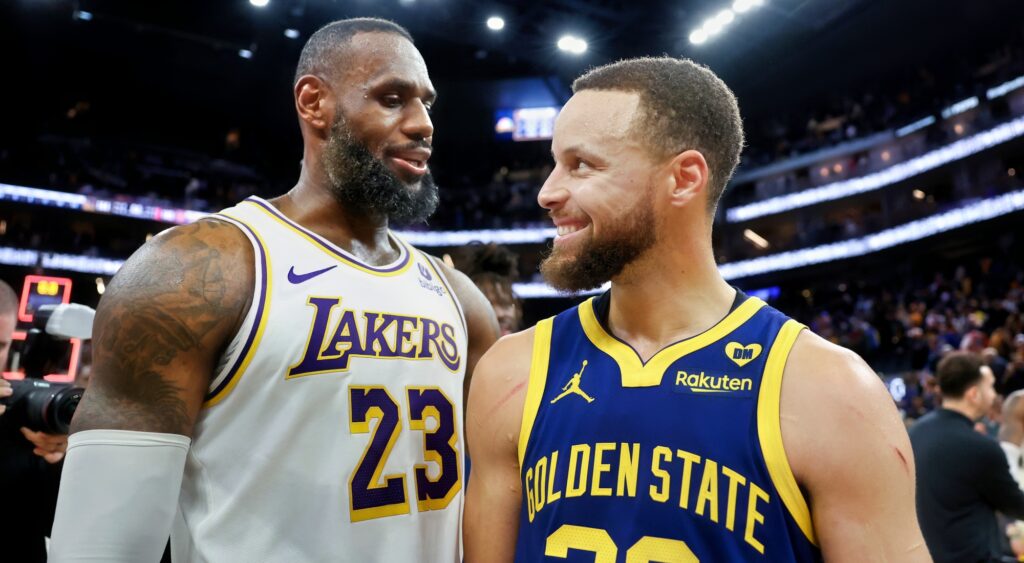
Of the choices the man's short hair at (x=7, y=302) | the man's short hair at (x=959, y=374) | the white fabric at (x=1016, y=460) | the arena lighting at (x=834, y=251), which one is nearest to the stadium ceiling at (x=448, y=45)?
the arena lighting at (x=834, y=251)

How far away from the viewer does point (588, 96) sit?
5.82ft

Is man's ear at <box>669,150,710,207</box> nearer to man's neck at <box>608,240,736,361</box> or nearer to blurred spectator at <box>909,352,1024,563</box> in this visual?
man's neck at <box>608,240,736,361</box>

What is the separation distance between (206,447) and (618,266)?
3.56 feet

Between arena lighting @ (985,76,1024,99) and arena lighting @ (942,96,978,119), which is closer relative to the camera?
arena lighting @ (985,76,1024,99)

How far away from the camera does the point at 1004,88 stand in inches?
807

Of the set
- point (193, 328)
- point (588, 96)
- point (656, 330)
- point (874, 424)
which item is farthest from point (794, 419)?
point (193, 328)

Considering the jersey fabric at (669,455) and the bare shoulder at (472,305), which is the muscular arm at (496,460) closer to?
the jersey fabric at (669,455)

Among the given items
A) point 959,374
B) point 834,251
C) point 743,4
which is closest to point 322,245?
point 959,374

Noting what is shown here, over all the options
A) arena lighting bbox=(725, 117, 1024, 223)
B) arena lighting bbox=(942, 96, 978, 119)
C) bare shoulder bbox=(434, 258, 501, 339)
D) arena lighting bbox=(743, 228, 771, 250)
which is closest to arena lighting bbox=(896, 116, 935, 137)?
arena lighting bbox=(942, 96, 978, 119)

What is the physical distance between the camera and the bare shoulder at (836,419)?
4.58 ft

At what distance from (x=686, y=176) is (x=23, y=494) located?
2.63 meters

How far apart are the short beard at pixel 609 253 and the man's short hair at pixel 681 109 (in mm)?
154

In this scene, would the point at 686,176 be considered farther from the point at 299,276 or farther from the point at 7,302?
the point at 7,302

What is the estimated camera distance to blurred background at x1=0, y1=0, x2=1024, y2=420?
2053 centimetres
